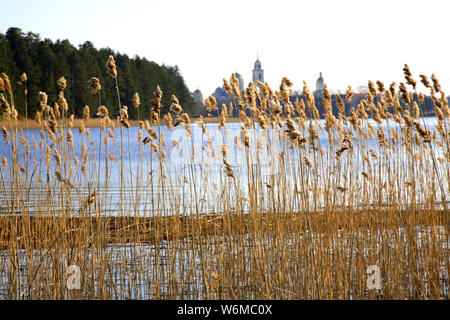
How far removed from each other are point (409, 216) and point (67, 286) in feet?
8.80

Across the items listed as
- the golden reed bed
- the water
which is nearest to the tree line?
the water

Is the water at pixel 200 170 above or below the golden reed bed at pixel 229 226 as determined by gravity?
above

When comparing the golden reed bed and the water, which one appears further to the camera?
the water

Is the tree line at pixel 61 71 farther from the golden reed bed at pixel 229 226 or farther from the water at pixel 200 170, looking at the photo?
the golden reed bed at pixel 229 226

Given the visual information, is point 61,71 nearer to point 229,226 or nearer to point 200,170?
point 200,170

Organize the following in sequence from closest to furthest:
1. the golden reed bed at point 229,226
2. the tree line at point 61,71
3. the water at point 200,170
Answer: the golden reed bed at point 229,226 → the water at point 200,170 → the tree line at point 61,71

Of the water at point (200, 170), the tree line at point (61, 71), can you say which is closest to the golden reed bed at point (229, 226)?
the water at point (200, 170)

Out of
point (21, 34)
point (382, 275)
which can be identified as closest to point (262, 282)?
point (382, 275)

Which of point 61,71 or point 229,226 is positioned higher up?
point 61,71

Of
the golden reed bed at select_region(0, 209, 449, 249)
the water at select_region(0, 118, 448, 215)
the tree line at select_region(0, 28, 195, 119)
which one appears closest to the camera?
the golden reed bed at select_region(0, 209, 449, 249)

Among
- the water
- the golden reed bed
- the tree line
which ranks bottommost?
the golden reed bed

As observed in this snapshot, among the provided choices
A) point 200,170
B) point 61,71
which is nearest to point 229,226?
point 200,170

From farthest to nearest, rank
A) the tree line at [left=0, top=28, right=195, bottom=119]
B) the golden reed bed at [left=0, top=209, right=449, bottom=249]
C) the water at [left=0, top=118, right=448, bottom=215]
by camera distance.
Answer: the tree line at [left=0, top=28, right=195, bottom=119] → the water at [left=0, top=118, right=448, bottom=215] → the golden reed bed at [left=0, top=209, right=449, bottom=249]

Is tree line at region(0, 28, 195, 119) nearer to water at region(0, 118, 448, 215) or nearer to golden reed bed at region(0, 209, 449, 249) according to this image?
water at region(0, 118, 448, 215)
